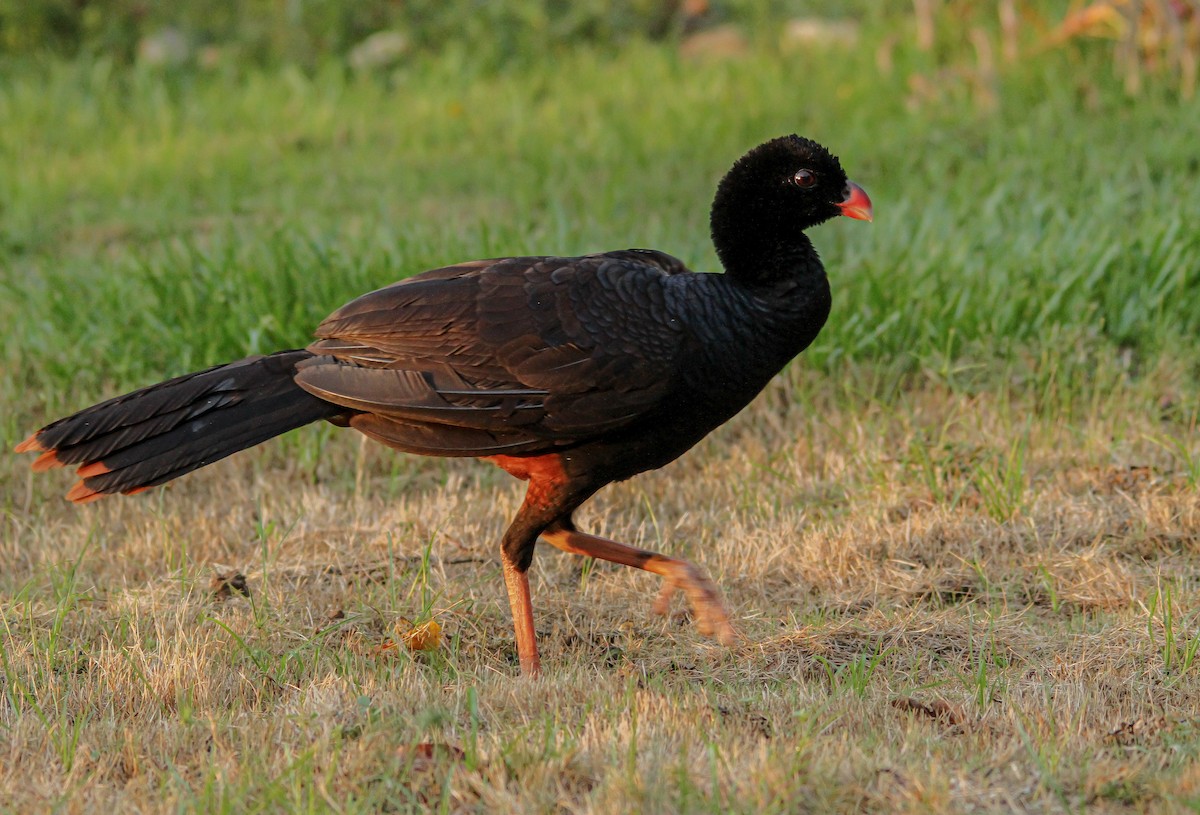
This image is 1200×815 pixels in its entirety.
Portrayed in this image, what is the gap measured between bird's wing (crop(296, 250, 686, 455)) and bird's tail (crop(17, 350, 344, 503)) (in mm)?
99

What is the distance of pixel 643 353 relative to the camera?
150 inches

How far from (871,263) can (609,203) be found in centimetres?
190

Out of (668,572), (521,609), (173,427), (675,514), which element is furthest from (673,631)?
(173,427)

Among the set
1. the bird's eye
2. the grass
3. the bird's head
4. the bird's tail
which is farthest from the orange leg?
the bird's eye

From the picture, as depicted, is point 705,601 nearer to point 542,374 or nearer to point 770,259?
point 542,374

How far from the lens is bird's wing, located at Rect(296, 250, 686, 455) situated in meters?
3.81

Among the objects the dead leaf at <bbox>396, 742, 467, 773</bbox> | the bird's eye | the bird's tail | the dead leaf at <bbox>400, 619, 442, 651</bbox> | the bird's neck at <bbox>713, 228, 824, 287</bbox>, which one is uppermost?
the bird's eye

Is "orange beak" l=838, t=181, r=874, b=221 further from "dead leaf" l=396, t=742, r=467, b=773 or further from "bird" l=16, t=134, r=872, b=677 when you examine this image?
"dead leaf" l=396, t=742, r=467, b=773

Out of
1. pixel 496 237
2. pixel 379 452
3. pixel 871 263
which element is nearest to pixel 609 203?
pixel 496 237

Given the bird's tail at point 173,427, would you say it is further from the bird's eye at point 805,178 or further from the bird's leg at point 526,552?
the bird's eye at point 805,178

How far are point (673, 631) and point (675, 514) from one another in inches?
35.6

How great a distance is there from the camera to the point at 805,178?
4.05 meters

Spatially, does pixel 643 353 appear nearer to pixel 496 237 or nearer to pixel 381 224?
pixel 496 237

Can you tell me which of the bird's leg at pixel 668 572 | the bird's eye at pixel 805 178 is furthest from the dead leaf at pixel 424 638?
the bird's eye at pixel 805 178
